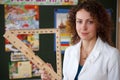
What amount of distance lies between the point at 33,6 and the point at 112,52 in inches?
63.3

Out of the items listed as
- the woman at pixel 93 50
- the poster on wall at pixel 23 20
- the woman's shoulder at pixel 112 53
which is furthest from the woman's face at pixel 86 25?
the poster on wall at pixel 23 20

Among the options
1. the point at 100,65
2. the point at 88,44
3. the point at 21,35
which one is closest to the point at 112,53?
the point at 100,65

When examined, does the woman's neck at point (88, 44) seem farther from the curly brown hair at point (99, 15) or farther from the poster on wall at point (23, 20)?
the poster on wall at point (23, 20)

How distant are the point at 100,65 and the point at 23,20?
156cm

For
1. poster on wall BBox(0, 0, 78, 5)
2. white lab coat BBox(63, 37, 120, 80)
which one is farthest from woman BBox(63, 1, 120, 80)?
poster on wall BBox(0, 0, 78, 5)

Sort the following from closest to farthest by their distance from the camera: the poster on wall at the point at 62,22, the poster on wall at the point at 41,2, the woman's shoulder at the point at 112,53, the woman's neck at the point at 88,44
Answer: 1. the woman's shoulder at the point at 112,53
2. the woman's neck at the point at 88,44
3. the poster on wall at the point at 41,2
4. the poster on wall at the point at 62,22

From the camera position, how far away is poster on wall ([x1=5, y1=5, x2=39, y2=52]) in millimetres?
2445

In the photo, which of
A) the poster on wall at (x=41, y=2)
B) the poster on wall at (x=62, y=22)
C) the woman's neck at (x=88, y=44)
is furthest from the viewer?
the poster on wall at (x=62, y=22)

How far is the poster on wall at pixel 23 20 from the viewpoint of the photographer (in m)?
2.45

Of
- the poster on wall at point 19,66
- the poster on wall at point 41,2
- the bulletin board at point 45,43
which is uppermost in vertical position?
the poster on wall at point 41,2

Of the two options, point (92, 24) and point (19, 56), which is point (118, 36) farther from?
point (92, 24)

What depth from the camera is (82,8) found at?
1.20 meters

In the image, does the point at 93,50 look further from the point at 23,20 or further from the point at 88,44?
the point at 23,20

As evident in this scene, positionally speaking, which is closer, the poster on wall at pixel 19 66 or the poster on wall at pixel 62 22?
the poster on wall at pixel 19 66
